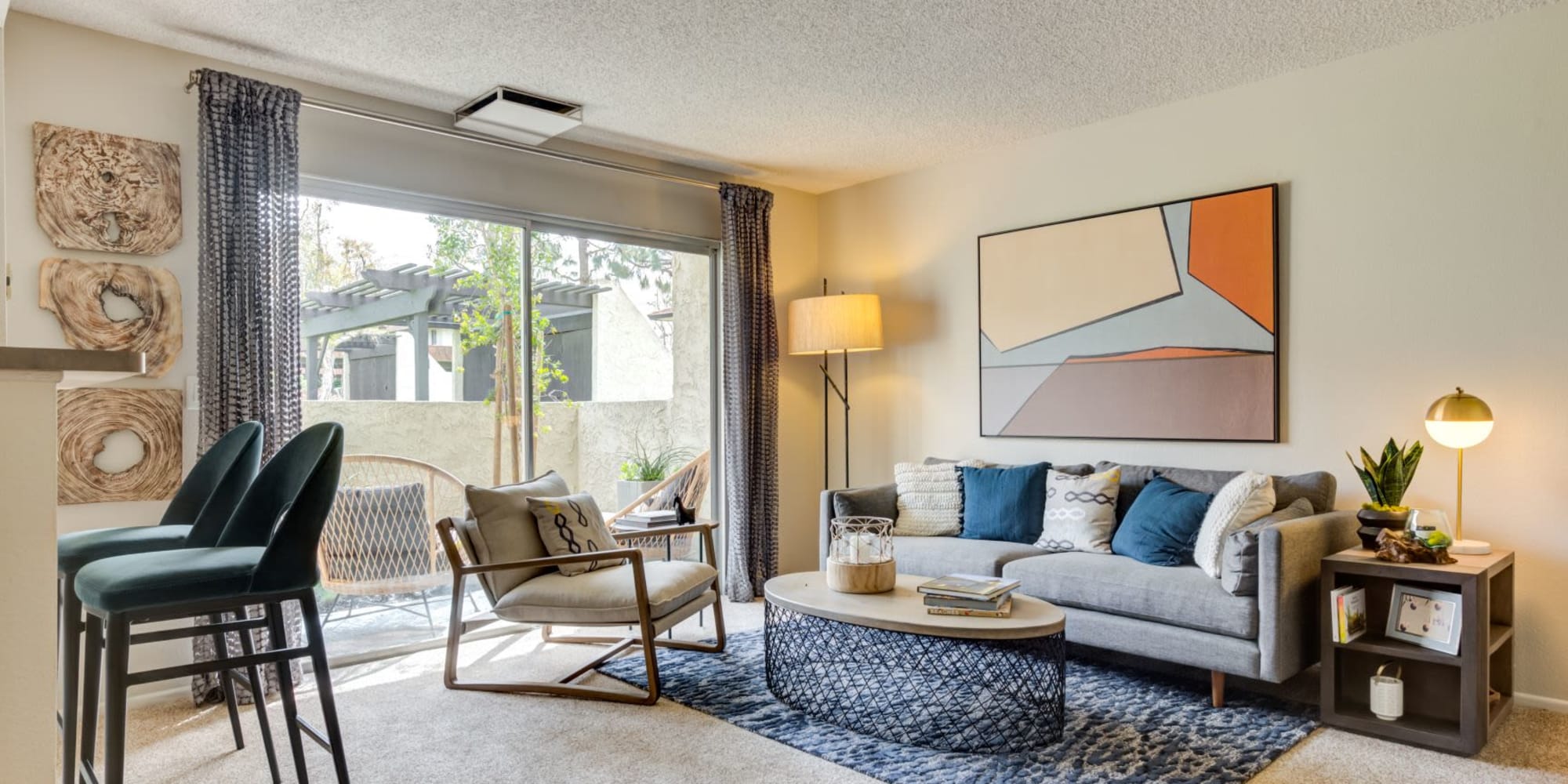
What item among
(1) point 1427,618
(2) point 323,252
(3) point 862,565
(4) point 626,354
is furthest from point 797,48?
(1) point 1427,618

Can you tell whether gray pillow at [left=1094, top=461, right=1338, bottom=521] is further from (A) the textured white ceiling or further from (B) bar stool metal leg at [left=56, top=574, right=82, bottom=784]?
(B) bar stool metal leg at [left=56, top=574, right=82, bottom=784]

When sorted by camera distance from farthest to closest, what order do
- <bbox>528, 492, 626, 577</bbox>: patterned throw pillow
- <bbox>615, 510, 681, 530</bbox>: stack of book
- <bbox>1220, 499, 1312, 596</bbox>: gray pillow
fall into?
<bbox>615, 510, 681, 530</bbox>: stack of book
<bbox>528, 492, 626, 577</bbox>: patterned throw pillow
<bbox>1220, 499, 1312, 596</bbox>: gray pillow

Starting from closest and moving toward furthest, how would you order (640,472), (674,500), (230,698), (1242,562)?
(230,698) → (1242,562) → (674,500) → (640,472)

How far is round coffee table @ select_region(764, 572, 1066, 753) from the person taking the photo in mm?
2867

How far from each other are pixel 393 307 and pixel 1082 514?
125 inches

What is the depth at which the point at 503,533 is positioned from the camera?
353 centimetres

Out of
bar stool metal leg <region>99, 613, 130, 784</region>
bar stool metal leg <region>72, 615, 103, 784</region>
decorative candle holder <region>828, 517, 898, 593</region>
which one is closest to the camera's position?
bar stool metal leg <region>99, 613, 130, 784</region>

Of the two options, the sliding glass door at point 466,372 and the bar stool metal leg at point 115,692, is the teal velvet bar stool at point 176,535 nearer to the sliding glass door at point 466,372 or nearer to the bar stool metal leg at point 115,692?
the bar stool metal leg at point 115,692

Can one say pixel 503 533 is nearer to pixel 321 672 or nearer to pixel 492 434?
pixel 492 434

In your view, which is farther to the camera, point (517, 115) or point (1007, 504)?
point (1007, 504)

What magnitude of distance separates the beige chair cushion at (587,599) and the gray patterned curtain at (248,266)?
0.96 metres

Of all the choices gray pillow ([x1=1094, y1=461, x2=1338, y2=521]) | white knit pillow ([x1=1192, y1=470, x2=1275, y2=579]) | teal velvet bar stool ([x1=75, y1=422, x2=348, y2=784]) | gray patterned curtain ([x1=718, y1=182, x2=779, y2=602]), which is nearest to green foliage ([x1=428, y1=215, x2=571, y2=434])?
gray patterned curtain ([x1=718, y1=182, x2=779, y2=602])

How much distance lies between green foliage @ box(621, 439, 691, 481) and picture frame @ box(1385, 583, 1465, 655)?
336cm

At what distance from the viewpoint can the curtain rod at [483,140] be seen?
3840 millimetres
